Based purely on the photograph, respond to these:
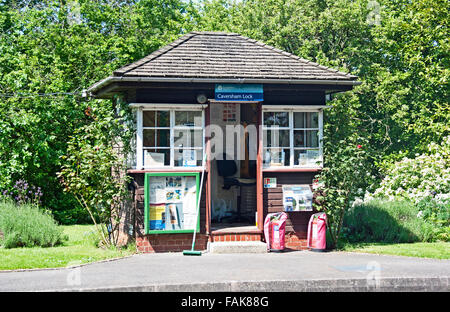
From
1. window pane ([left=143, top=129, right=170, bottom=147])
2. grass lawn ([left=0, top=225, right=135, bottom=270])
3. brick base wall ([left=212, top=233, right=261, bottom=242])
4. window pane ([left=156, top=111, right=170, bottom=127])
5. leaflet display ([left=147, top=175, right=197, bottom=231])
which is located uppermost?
window pane ([left=156, top=111, right=170, bottom=127])

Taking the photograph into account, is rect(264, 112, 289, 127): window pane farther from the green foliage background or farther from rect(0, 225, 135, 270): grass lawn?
the green foliage background

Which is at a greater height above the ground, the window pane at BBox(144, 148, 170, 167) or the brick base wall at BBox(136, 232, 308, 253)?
the window pane at BBox(144, 148, 170, 167)

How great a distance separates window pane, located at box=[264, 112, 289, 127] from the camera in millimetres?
14520

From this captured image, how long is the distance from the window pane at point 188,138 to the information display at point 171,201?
685 millimetres

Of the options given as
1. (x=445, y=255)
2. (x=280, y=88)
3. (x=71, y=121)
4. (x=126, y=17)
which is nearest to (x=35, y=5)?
(x=126, y=17)

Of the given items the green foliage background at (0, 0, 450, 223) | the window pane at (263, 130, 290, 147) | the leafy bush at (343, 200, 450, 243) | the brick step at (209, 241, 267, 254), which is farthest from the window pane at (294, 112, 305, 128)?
the green foliage background at (0, 0, 450, 223)

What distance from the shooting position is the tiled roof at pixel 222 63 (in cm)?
1381

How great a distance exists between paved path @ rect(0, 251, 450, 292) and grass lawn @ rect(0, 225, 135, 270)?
19.4 inches

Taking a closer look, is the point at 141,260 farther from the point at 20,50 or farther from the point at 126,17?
the point at 126,17

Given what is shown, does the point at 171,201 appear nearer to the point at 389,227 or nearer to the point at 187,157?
the point at 187,157

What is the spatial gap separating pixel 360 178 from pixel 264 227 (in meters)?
2.34

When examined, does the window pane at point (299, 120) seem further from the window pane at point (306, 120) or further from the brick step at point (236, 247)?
the brick step at point (236, 247)

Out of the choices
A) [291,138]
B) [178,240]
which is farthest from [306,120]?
[178,240]

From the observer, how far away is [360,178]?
562 inches
